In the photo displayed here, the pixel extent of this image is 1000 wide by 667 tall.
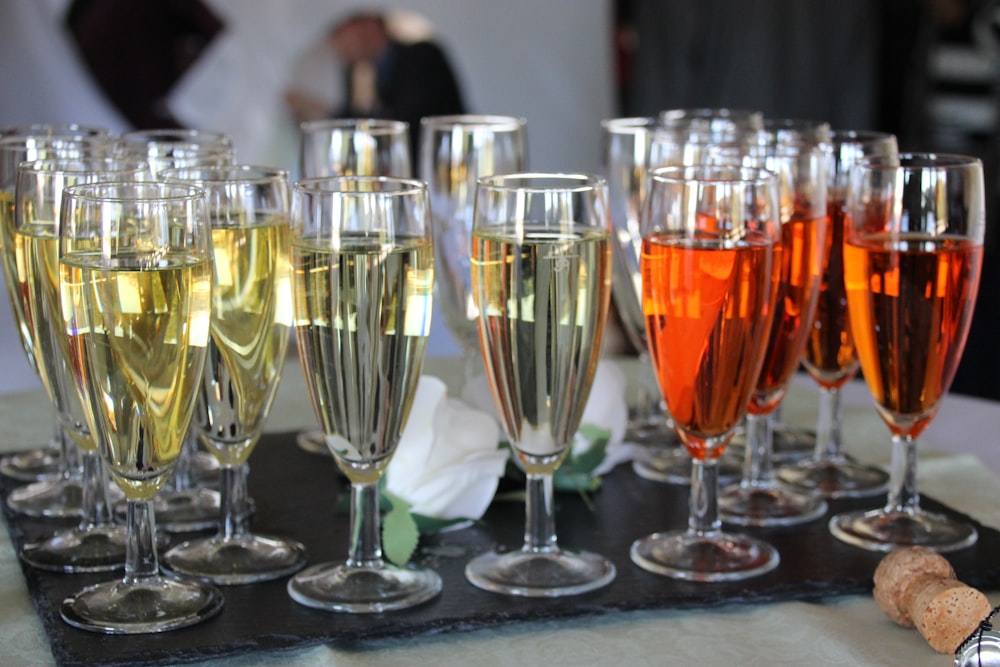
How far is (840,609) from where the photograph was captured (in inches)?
42.6

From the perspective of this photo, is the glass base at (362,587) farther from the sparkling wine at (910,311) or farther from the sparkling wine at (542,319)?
the sparkling wine at (910,311)

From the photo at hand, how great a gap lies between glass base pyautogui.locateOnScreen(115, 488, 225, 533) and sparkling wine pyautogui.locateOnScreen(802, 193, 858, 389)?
57 cm

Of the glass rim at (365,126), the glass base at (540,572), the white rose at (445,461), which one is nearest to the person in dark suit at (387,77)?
the glass rim at (365,126)

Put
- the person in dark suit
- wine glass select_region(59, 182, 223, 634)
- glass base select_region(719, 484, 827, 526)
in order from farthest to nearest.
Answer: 1. the person in dark suit
2. glass base select_region(719, 484, 827, 526)
3. wine glass select_region(59, 182, 223, 634)

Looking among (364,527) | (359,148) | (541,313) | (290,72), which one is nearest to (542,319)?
(541,313)

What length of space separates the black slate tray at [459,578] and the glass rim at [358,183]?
30 centimetres

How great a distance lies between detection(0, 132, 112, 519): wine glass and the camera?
3.98ft

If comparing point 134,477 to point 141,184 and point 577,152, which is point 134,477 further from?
point 577,152

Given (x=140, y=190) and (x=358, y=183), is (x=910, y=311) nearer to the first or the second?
(x=358, y=183)

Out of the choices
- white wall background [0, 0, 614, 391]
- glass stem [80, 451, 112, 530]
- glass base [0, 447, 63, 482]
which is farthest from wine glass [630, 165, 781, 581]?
white wall background [0, 0, 614, 391]

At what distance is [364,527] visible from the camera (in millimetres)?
1104

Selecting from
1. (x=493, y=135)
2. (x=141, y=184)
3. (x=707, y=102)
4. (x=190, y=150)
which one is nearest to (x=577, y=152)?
(x=707, y=102)

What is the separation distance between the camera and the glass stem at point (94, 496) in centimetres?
121

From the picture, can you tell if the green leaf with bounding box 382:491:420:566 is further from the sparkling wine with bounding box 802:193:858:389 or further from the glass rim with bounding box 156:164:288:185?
the sparkling wine with bounding box 802:193:858:389
